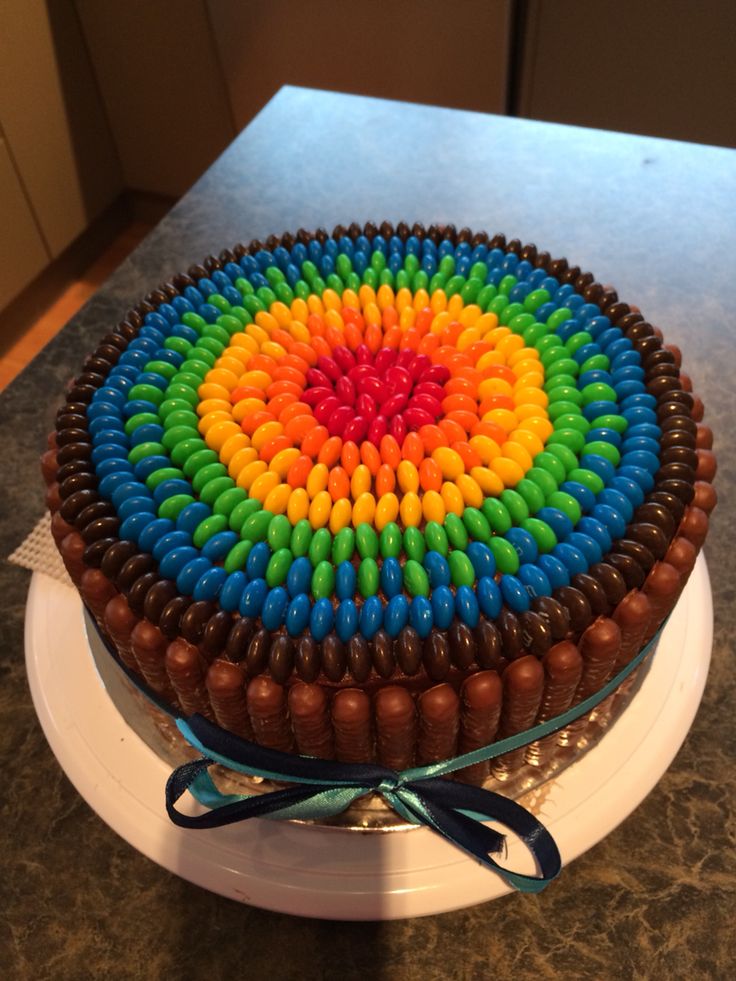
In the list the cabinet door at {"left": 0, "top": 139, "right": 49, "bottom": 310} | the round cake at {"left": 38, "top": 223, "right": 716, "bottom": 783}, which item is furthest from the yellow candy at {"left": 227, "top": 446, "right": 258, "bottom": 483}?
the cabinet door at {"left": 0, "top": 139, "right": 49, "bottom": 310}

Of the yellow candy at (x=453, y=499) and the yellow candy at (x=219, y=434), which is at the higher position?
the yellow candy at (x=219, y=434)

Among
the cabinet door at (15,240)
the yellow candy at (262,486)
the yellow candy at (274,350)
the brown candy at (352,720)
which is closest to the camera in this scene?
the brown candy at (352,720)

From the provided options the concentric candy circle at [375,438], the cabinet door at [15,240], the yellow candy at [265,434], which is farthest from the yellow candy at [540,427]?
the cabinet door at [15,240]

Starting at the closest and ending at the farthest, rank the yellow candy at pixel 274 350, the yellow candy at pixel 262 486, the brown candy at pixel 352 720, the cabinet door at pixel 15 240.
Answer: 1. the brown candy at pixel 352 720
2. the yellow candy at pixel 262 486
3. the yellow candy at pixel 274 350
4. the cabinet door at pixel 15 240

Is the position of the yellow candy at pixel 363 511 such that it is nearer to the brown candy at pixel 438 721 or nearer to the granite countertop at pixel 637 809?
the brown candy at pixel 438 721

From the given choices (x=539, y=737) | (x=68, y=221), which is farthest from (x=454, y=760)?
(x=68, y=221)

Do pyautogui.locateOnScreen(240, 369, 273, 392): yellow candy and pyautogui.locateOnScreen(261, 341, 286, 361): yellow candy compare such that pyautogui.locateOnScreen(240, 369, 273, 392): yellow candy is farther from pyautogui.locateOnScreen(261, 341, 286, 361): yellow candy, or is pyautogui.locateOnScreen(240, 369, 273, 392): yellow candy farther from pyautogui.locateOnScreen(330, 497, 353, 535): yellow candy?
pyautogui.locateOnScreen(330, 497, 353, 535): yellow candy

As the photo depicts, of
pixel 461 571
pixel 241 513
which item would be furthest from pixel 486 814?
pixel 241 513

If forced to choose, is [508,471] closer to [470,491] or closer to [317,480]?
[470,491]
